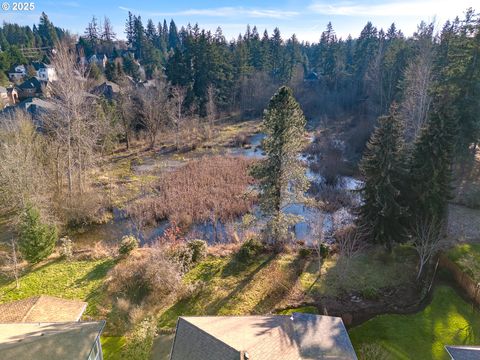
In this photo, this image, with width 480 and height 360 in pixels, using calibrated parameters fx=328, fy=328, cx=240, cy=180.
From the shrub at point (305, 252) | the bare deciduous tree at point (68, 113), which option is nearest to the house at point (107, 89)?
the bare deciduous tree at point (68, 113)

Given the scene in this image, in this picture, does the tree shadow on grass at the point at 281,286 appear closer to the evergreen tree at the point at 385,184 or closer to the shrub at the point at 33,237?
the evergreen tree at the point at 385,184

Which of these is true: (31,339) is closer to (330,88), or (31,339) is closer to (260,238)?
(260,238)

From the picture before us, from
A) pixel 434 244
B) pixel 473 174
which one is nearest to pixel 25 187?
pixel 434 244

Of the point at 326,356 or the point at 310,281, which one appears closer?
the point at 326,356

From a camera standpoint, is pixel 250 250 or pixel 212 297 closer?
pixel 212 297

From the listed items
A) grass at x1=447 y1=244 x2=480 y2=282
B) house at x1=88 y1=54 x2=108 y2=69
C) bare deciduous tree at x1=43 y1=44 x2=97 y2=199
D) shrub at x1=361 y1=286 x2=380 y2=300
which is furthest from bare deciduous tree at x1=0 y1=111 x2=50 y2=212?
house at x1=88 y1=54 x2=108 y2=69

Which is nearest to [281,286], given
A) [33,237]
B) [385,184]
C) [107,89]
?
[385,184]

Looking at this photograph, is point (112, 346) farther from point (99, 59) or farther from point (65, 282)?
point (99, 59)
